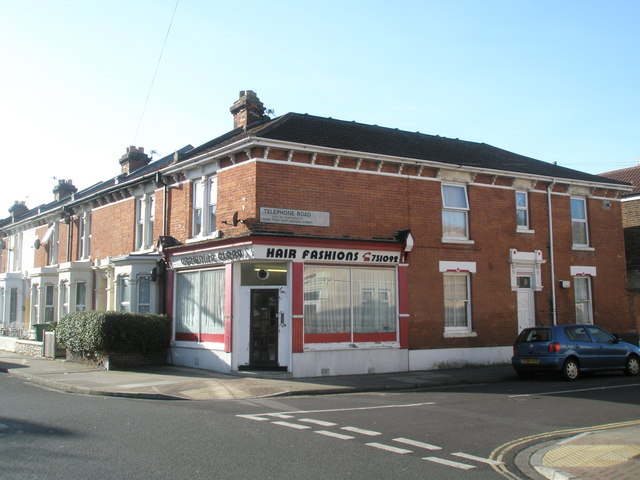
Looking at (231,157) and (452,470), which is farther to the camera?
(231,157)

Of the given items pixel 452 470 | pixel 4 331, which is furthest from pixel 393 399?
pixel 4 331

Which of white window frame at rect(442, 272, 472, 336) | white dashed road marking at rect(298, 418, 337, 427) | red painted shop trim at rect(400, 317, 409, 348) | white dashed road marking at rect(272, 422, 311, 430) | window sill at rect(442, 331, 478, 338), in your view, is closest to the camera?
white dashed road marking at rect(272, 422, 311, 430)

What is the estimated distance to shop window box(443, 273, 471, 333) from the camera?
1938 centimetres

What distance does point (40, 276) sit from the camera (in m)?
26.8

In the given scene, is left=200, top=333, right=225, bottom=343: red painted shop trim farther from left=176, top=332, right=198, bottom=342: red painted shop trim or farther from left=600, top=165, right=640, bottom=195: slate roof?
left=600, top=165, right=640, bottom=195: slate roof

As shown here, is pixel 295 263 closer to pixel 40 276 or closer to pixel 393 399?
pixel 393 399

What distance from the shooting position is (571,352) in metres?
16.4

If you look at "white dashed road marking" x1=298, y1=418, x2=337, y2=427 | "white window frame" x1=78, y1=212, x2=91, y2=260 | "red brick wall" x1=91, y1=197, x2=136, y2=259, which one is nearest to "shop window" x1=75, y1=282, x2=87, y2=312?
"red brick wall" x1=91, y1=197, x2=136, y2=259

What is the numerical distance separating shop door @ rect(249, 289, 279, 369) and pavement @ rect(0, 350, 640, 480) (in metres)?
0.55

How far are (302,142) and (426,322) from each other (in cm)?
669

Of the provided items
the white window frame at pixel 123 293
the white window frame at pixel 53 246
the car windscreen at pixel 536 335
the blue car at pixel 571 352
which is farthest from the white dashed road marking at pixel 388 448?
the white window frame at pixel 53 246

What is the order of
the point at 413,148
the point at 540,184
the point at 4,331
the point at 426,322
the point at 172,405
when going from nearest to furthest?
the point at 172,405 → the point at 426,322 → the point at 413,148 → the point at 540,184 → the point at 4,331

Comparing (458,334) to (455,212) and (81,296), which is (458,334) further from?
(81,296)

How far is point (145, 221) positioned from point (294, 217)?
751 centimetres
